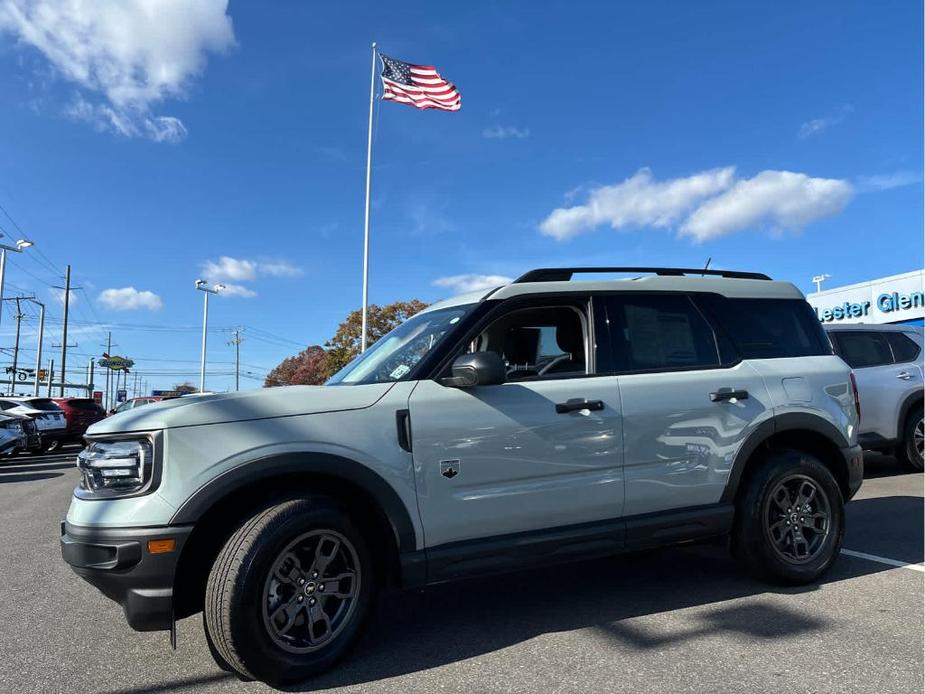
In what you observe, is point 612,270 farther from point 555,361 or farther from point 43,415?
point 43,415

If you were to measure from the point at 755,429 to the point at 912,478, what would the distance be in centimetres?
575

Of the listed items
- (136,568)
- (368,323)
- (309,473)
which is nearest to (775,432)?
(309,473)

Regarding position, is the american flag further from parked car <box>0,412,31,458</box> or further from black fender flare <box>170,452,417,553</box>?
black fender flare <box>170,452,417,553</box>

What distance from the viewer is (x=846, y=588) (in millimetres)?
4328

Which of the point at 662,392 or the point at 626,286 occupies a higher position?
the point at 626,286

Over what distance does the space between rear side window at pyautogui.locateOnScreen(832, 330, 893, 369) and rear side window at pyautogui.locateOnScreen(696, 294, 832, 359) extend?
4.38 m

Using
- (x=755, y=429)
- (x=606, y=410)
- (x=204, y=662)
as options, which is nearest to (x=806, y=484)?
(x=755, y=429)

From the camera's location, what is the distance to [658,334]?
433cm

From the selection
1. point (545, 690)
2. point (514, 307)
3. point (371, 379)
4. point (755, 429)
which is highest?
point (514, 307)

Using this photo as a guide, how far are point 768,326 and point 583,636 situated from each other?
2.48 meters

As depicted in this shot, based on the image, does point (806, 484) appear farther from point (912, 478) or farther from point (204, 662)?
point (912, 478)

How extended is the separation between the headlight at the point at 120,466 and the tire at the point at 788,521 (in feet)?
11.4

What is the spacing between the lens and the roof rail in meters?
4.13

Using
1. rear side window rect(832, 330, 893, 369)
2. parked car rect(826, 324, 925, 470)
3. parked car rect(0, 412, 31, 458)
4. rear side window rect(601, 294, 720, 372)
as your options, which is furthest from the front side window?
parked car rect(0, 412, 31, 458)
